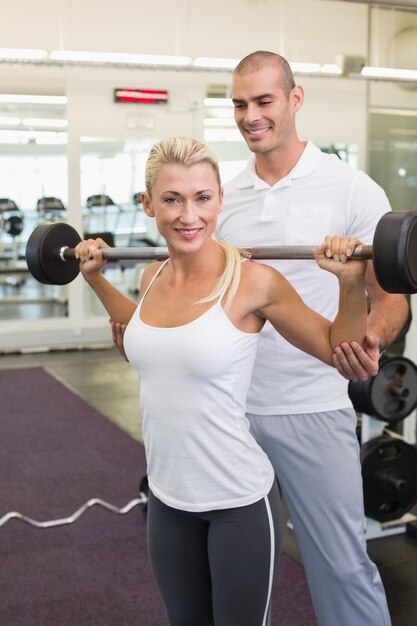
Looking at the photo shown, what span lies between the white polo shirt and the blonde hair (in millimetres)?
315

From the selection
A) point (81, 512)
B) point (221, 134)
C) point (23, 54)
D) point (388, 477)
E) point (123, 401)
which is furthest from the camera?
point (221, 134)

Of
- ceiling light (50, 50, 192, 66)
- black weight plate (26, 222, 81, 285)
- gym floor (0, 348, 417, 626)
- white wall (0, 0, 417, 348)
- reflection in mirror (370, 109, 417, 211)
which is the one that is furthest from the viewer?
reflection in mirror (370, 109, 417, 211)

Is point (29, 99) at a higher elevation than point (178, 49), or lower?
lower

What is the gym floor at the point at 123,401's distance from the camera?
2582mm

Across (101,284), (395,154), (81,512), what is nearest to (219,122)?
(395,154)

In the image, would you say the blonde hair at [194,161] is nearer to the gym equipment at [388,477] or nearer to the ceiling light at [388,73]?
the gym equipment at [388,477]

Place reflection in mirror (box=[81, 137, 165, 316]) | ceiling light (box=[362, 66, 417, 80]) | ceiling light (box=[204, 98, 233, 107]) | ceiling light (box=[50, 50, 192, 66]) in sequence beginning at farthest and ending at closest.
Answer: ceiling light (box=[204, 98, 233, 107])
reflection in mirror (box=[81, 137, 165, 316])
ceiling light (box=[362, 66, 417, 80])
ceiling light (box=[50, 50, 192, 66])

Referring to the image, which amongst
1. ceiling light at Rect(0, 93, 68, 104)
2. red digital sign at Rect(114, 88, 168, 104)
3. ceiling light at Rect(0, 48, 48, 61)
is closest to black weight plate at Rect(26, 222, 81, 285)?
ceiling light at Rect(0, 48, 48, 61)

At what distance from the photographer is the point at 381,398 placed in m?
2.88

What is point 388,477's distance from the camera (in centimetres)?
292

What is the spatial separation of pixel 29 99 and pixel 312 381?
5.39 meters

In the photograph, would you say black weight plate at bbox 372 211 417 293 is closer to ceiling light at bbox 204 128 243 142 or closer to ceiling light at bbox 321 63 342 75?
ceiling light at bbox 321 63 342 75

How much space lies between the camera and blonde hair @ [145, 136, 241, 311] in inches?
54.8

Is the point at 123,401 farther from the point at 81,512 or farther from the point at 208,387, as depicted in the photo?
the point at 208,387
